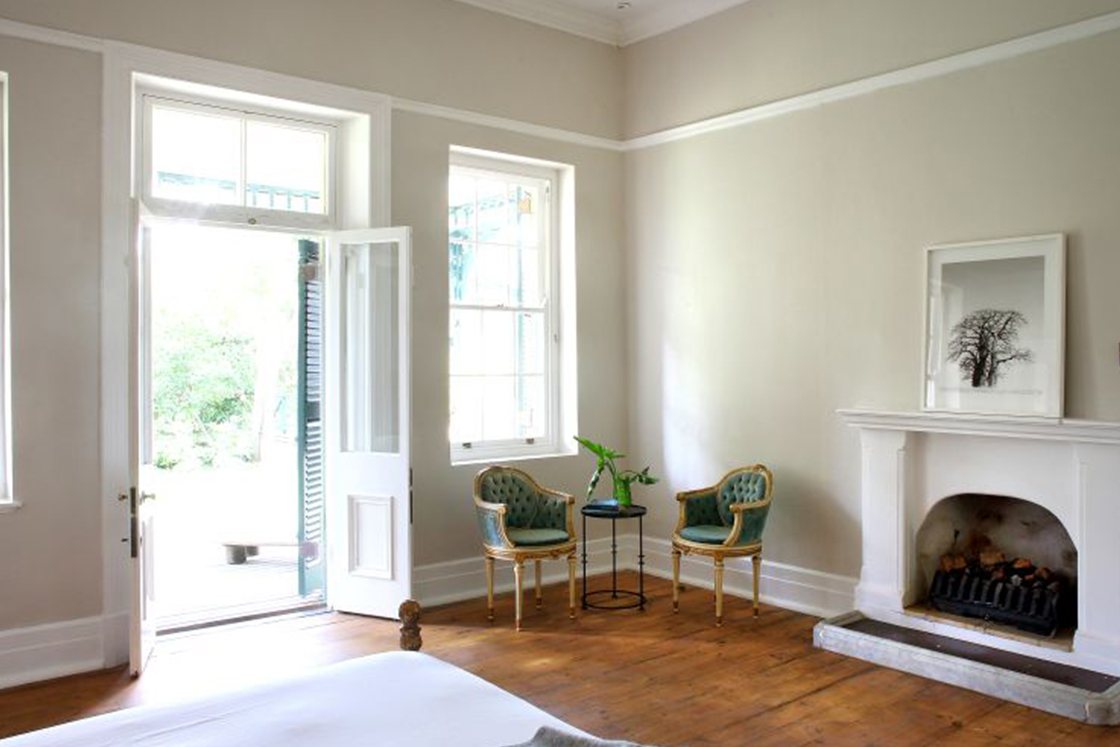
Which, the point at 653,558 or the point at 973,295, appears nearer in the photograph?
the point at 973,295

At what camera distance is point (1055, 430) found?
413cm

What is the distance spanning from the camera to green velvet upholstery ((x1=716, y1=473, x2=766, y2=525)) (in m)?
5.33

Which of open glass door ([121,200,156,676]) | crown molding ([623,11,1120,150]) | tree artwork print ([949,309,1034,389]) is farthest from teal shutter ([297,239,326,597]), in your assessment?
tree artwork print ([949,309,1034,389])

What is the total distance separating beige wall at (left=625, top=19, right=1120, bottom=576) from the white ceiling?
0.21 meters

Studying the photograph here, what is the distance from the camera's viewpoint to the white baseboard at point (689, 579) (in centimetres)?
523

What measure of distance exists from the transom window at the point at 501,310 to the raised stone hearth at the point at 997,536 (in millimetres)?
2269

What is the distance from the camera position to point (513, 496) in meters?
5.58

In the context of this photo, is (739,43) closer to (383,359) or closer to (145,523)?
(383,359)

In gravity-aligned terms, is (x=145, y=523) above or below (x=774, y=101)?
below

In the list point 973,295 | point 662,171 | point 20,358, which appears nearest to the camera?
point 20,358

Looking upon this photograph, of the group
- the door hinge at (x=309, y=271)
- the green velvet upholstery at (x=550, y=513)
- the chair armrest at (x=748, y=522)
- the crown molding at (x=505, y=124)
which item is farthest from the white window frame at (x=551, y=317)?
the chair armrest at (x=748, y=522)

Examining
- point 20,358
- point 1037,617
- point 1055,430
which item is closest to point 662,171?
point 1055,430

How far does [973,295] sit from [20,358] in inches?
184

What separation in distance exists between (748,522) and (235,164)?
355cm
